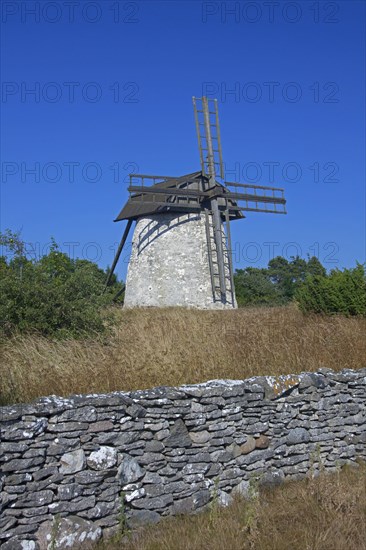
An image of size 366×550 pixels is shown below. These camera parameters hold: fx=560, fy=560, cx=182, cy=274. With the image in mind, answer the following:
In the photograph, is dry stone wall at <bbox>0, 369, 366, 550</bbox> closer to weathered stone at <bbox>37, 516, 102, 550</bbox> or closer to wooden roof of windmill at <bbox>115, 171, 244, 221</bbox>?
weathered stone at <bbox>37, 516, 102, 550</bbox>

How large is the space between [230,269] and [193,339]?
53.8 feet

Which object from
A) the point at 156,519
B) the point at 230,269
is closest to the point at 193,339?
the point at 156,519

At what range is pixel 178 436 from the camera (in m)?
6.32

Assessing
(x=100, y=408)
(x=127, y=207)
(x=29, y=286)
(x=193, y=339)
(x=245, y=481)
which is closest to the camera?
(x=100, y=408)

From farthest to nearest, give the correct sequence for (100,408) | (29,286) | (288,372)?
(29,286) < (288,372) < (100,408)

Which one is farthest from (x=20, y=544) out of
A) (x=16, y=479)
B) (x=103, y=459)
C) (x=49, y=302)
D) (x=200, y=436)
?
Answer: (x=49, y=302)

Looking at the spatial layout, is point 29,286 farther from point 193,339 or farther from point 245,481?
point 245,481

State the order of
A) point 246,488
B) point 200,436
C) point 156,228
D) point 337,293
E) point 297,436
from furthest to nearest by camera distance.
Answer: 1. point 156,228
2. point 337,293
3. point 297,436
4. point 246,488
5. point 200,436

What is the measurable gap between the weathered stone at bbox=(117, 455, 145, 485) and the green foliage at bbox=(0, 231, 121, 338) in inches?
205

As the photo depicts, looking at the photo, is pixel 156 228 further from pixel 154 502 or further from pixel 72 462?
pixel 72 462

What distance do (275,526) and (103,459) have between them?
1865mm

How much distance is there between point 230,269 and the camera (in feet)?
85.3

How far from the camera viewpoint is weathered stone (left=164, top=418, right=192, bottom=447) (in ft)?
20.5

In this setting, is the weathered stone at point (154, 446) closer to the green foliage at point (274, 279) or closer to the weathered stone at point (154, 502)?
the weathered stone at point (154, 502)
